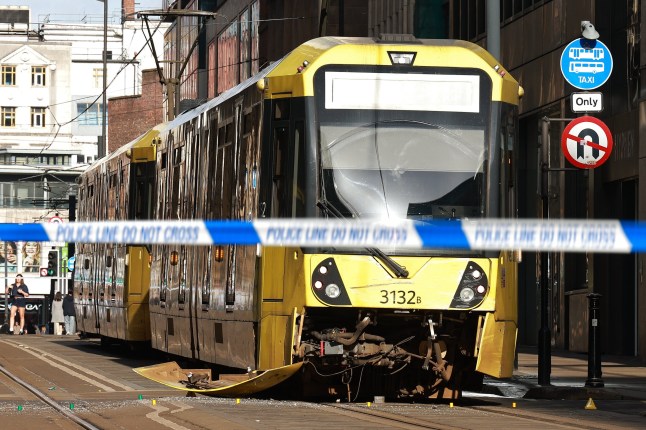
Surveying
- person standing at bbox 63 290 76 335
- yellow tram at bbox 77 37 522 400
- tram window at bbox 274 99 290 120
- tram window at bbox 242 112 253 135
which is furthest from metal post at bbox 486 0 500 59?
person standing at bbox 63 290 76 335

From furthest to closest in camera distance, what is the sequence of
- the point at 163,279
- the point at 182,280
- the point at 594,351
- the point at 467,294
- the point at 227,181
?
the point at 163,279 < the point at 182,280 < the point at 594,351 < the point at 227,181 < the point at 467,294

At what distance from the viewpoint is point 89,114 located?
141375 mm

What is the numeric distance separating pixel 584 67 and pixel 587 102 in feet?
2.37

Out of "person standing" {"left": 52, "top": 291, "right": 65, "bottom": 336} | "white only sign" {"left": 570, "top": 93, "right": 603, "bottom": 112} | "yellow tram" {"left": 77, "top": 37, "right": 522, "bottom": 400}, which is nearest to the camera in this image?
"yellow tram" {"left": 77, "top": 37, "right": 522, "bottom": 400}

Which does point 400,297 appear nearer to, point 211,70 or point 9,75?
point 211,70

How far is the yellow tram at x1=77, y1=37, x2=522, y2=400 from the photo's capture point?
15.2 m

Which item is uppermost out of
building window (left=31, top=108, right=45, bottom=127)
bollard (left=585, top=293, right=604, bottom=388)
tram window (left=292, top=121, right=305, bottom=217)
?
building window (left=31, top=108, right=45, bottom=127)

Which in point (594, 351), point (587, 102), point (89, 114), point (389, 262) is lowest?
point (594, 351)

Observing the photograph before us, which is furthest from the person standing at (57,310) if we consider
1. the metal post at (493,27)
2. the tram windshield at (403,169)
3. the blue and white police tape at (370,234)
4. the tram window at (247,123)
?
the blue and white police tape at (370,234)

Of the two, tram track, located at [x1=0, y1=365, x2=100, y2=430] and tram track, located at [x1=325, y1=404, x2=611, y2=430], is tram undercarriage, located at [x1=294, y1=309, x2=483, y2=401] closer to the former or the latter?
tram track, located at [x1=325, y1=404, x2=611, y2=430]

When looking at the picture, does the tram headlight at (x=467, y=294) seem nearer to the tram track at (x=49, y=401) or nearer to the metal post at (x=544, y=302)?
the tram track at (x=49, y=401)

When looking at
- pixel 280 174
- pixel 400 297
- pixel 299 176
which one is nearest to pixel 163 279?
pixel 280 174

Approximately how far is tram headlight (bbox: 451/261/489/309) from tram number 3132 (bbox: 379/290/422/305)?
14.2 inches

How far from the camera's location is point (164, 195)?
2292cm
